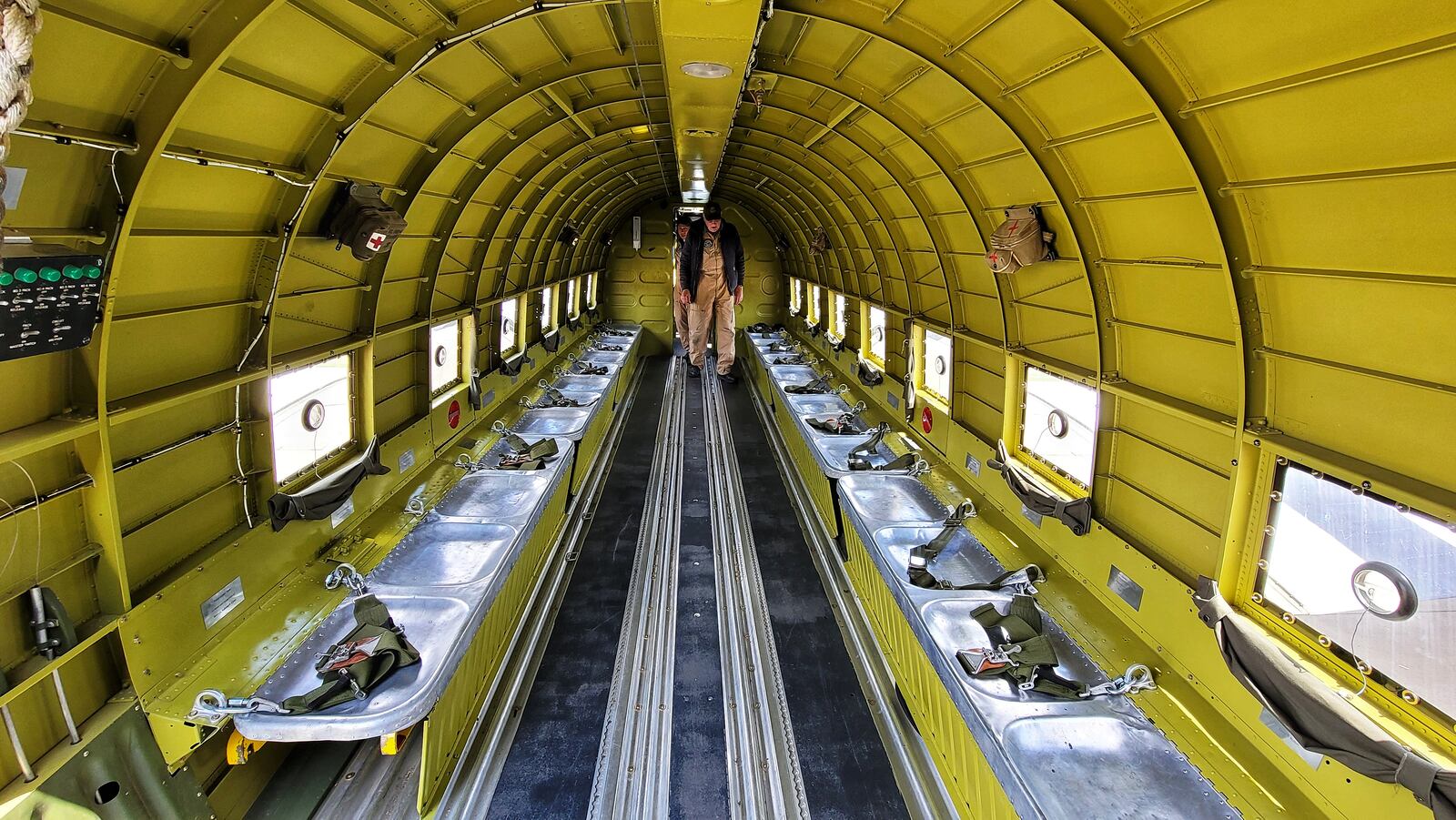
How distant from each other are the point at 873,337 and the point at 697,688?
6652mm

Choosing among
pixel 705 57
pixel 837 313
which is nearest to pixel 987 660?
pixel 705 57

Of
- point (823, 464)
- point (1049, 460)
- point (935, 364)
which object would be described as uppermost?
point (935, 364)

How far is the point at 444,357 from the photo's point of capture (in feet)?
24.3

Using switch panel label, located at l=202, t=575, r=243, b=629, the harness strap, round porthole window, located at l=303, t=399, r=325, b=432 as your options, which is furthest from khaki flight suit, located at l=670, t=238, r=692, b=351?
switch panel label, located at l=202, t=575, r=243, b=629

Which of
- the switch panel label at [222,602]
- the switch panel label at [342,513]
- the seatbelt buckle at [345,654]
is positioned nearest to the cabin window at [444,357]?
the switch panel label at [342,513]

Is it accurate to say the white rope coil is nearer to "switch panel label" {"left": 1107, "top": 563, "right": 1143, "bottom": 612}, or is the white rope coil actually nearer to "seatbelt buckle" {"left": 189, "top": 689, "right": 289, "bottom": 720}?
"seatbelt buckle" {"left": 189, "top": 689, "right": 289, "bottom": 720}

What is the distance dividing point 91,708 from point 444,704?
1.72m

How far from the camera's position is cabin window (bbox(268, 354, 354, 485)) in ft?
14.6

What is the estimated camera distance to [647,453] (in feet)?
37.3

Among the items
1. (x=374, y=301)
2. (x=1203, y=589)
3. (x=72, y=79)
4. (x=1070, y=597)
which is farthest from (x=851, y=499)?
(x=72, y=79)

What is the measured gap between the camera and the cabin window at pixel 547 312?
11738 mm

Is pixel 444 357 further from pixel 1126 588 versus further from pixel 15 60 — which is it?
pixel 1126 588

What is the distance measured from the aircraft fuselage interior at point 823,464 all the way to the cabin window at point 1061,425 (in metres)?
0.05

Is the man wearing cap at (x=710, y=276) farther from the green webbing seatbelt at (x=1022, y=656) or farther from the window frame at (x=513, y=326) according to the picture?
the green webbing seatbelt at (x=1022, y=656)
